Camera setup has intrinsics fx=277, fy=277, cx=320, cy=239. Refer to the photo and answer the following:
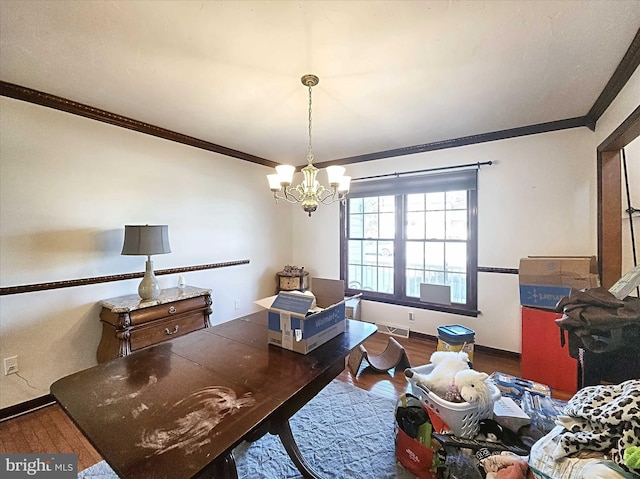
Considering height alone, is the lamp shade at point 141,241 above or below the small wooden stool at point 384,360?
above

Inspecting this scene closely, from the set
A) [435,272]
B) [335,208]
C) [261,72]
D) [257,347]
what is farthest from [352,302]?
[261,72]

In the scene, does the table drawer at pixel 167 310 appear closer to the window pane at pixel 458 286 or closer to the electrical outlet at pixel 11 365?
the electrical outlet at pixel 11 365

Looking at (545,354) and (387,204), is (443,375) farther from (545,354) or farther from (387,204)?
(387,204)

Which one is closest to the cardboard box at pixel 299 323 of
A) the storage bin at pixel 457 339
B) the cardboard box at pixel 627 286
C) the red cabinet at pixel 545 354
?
the cardboard box at pixel 627 286

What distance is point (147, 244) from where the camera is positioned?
2.41 meters

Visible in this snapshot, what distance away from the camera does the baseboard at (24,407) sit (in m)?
2.07

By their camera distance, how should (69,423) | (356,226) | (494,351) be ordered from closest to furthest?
1. (69,423)
2. (494,351)
3. (356,226)

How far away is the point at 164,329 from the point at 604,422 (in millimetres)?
2826

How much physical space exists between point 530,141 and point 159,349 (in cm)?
378

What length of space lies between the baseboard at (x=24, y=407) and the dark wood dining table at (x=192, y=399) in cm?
140


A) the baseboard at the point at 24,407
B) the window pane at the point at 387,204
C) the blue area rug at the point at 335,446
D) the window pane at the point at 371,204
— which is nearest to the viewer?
the blue area rug at the point at 335,446

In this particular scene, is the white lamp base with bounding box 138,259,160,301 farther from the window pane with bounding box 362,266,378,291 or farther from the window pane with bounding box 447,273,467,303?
the window pane with bounding box 447,273,467,303

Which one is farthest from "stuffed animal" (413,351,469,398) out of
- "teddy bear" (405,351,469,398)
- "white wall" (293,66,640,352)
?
"white wall" (293,66,640,352)

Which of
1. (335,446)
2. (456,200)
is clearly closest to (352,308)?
(456,200)
